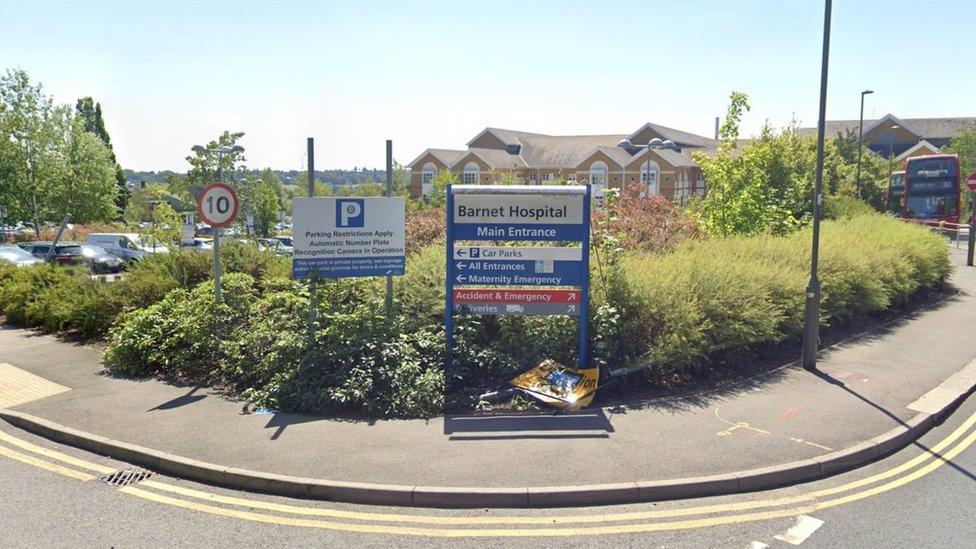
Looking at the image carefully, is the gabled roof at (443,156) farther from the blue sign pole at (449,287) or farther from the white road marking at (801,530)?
the white road marking at (801,530)

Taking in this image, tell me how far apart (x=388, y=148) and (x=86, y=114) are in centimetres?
6681

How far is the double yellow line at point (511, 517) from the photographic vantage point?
4.79 m

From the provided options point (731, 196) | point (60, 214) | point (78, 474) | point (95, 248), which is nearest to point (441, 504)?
point (78, 474)

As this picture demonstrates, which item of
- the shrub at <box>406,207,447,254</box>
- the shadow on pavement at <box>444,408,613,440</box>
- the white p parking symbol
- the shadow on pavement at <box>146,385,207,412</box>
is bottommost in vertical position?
the shadow on pavement at <box>146,385,207,412</box>

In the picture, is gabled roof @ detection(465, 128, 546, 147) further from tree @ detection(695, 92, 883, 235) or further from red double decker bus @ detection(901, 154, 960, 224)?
tree @ detection(695, 92, 883, 235)

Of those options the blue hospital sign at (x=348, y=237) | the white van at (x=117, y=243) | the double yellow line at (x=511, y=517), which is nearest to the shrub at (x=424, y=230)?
Result: the blue hospital sign at (x=348, y=237)

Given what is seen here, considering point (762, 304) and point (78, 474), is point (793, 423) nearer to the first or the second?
point (762, 304)

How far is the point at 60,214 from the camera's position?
35219mm

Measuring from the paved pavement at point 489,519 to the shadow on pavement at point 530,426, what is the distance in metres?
1.34

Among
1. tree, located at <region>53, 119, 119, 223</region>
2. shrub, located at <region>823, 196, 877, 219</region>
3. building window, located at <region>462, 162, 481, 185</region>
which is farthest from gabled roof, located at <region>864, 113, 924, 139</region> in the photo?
tree, located at <region>53, 119, 119, 223</region>

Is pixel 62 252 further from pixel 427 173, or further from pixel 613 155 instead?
pixel 613 155

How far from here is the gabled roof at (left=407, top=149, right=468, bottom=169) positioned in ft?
236

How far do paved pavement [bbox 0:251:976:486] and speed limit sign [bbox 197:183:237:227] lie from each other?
2251mm

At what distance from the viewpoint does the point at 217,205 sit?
29.6ft
